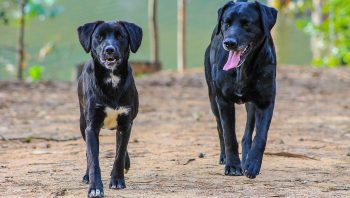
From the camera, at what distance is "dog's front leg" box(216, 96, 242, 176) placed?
20.7ft

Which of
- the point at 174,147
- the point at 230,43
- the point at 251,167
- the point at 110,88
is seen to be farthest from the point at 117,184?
the point at 174,147

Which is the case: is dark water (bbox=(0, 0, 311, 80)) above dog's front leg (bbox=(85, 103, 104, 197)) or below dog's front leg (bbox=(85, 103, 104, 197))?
below

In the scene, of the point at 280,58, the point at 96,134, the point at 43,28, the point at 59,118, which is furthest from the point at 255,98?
the point at 43,28

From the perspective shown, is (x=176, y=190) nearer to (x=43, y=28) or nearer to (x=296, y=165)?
(x=296, y=165)

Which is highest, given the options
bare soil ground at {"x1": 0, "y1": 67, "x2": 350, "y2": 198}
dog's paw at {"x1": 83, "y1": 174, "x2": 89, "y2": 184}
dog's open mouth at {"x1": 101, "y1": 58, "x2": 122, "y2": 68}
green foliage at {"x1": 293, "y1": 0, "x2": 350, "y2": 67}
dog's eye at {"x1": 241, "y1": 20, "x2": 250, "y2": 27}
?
dog's eye at {"x1": 241, "y1": 20, "x2": 250, "y2": 27}

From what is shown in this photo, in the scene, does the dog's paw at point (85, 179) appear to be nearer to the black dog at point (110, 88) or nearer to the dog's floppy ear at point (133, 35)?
the black dog at point (110, 88)

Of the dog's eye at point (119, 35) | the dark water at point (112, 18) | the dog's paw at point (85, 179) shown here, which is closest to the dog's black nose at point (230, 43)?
the dog's eye at point (119, 35)

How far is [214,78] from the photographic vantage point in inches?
253

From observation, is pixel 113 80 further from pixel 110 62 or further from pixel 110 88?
pixel 110 62

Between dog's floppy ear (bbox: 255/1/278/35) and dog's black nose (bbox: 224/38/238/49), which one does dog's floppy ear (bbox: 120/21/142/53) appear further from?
dog's floppy ear (bbox: 255/1/278/35)

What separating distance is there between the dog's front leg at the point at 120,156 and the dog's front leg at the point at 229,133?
3.11 feet

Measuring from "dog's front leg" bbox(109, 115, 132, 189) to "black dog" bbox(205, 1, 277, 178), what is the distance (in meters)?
0.89

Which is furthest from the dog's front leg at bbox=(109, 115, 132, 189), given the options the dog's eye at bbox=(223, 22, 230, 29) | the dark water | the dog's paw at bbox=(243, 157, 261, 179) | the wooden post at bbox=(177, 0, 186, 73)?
the dark water

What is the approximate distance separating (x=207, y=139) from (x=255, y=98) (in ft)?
7.77
